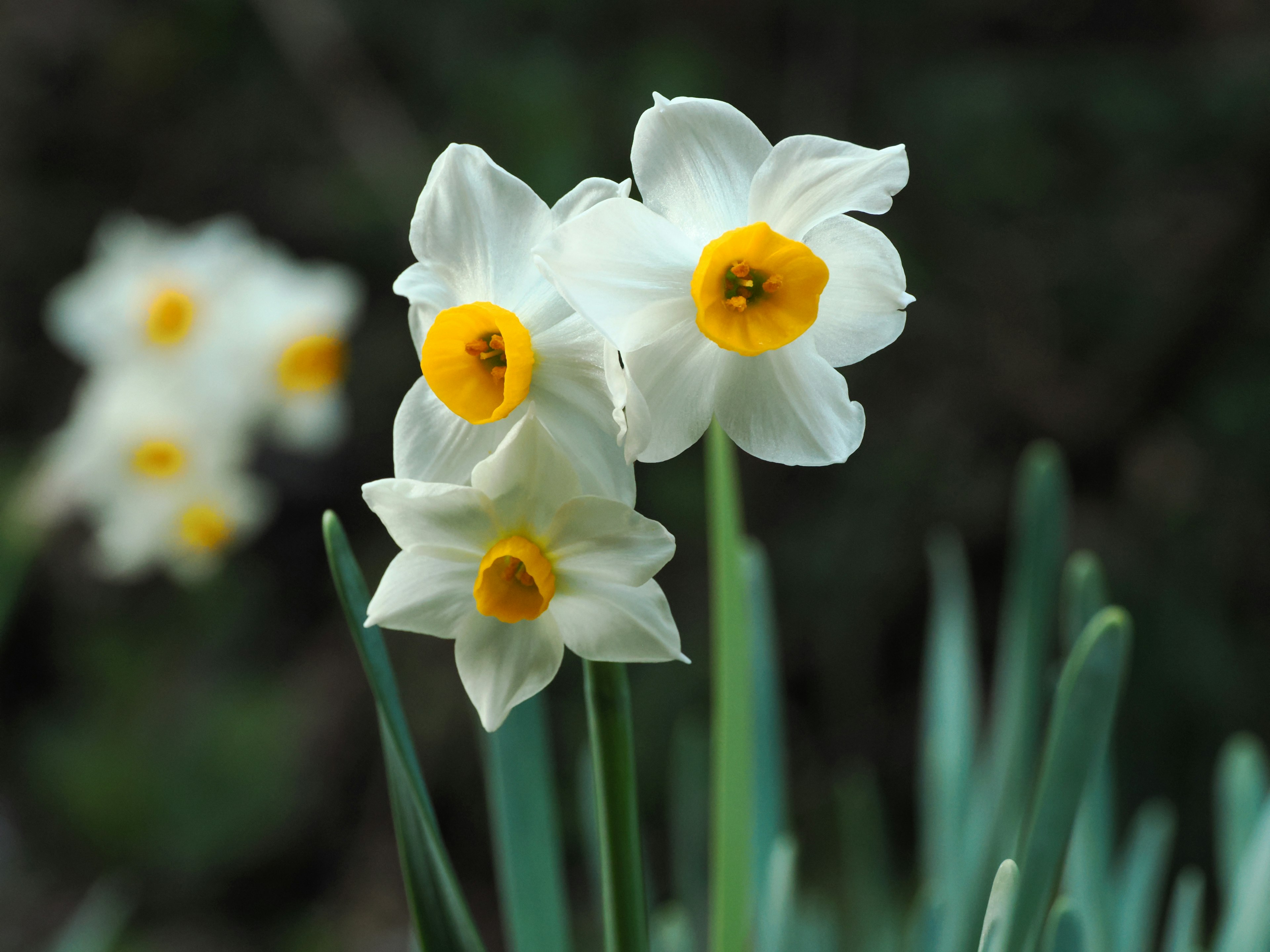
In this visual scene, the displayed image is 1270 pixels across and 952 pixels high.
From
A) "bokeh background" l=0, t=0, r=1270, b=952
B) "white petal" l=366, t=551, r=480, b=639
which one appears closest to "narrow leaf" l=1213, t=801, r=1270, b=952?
"white petal" l=366, t=551, r=480, b=639

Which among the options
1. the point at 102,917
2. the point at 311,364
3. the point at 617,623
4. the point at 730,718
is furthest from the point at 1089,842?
the point at 102,917

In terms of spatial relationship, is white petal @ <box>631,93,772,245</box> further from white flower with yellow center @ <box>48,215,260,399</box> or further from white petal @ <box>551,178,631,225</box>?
white flower with yellow center @ <box>48,215,260,399</box>

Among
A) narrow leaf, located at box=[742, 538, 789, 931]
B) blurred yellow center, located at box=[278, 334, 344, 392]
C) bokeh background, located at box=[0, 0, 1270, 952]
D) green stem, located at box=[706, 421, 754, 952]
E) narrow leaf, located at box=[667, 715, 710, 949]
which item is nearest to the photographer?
green stem, located at box=[706, 421, 754, 952]

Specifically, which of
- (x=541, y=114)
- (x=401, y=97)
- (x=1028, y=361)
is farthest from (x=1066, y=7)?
(x=401, y=97)

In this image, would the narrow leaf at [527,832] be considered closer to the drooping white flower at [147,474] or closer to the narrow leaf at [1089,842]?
the narrow leaf at [1089,842]

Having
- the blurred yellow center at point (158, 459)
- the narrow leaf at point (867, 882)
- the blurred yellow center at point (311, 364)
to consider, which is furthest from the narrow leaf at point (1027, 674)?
the blurred yellow center at point (158, 459)

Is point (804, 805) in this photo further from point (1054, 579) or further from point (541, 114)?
point (1054, 579)
